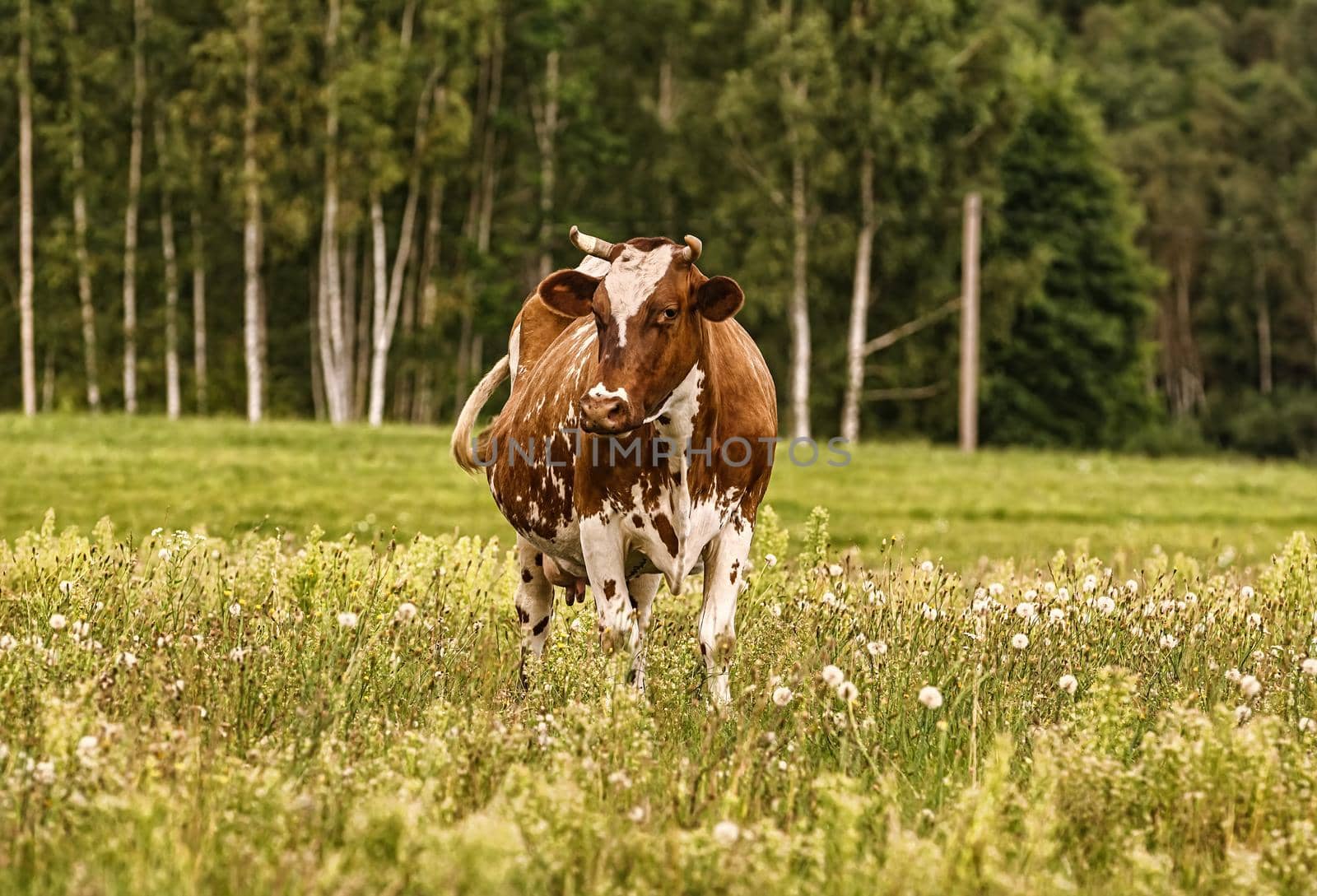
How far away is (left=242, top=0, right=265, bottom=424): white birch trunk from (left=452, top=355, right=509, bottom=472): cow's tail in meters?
32.9

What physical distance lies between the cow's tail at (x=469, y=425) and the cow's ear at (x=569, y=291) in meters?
1.41

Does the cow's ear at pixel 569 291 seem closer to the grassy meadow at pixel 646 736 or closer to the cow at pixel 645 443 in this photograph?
the cow at pixel 645 443

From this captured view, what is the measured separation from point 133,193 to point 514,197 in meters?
11.0

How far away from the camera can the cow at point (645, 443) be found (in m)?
5.48

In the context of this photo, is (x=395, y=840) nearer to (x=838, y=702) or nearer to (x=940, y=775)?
(x=940, y=775)

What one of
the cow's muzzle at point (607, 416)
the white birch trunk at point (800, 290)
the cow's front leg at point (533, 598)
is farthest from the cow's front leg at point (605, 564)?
the white birch trunk at point (800, 290)

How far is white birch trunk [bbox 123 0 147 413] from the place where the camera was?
139 ft

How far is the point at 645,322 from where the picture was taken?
546 cm

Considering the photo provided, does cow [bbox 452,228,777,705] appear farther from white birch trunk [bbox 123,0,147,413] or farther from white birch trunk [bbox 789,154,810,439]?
white birch trunk [bbox 123,0,147,413]

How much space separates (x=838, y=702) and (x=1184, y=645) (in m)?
1.58

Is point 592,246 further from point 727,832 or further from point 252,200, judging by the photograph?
point 252,200

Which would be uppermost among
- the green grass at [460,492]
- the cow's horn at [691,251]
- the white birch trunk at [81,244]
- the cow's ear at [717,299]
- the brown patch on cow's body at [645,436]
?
the white birch trunk at [81,244]

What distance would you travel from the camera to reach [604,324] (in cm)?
552

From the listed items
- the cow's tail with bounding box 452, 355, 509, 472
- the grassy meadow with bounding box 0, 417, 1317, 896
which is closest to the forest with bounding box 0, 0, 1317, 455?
the grassy meadow with bounding box 0, 417, 1317, 896
